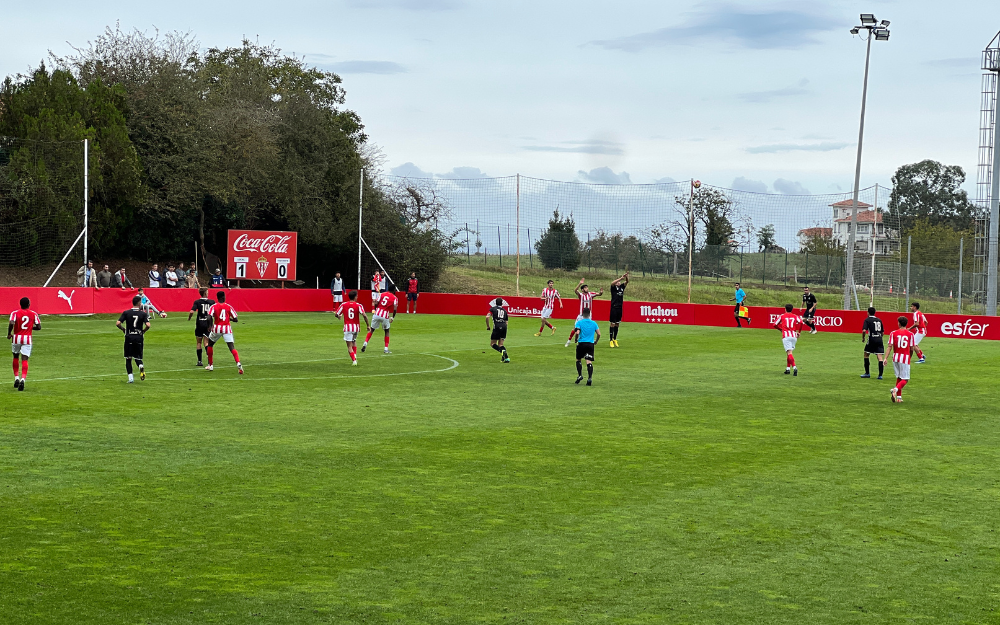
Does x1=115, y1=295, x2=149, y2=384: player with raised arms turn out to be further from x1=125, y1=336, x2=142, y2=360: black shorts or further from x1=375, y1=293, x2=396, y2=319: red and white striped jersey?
x1=375, y1=293, x2=396, y2=319: red and white striped jersey

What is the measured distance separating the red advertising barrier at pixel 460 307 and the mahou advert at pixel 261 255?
110 inches

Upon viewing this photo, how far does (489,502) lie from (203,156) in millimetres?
46220

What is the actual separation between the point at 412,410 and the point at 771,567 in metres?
9.52

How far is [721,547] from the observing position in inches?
344

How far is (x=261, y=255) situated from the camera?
5034 centimetres

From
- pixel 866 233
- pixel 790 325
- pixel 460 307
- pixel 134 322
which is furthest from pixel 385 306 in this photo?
pixel 866 233

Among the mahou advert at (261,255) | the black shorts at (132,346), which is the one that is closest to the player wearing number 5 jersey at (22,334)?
the black shorts at (132,346)

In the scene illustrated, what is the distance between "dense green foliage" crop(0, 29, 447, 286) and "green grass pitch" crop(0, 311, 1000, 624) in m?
30.3

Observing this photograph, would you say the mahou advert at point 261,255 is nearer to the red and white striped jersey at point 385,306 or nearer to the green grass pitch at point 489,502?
the red and white striped jersey at point 385,306

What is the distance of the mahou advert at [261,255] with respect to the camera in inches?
1946

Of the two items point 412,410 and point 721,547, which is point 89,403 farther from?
point 721,547

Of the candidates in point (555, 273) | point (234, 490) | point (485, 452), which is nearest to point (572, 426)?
point (485, 452)

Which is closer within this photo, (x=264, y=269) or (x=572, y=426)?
(x=572, y=426)

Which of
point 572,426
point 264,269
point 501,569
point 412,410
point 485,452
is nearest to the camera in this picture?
point 501,569
